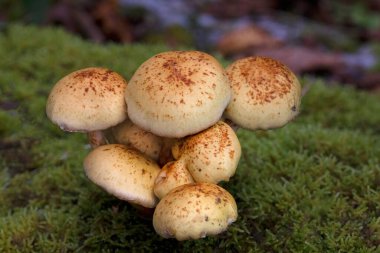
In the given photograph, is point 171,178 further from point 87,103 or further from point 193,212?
point 87,103

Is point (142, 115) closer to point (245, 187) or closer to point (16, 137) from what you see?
point (245, 187)

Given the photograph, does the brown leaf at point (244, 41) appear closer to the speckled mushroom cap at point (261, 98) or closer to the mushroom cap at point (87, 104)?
the speckled mushroom cap at point (261, 98)

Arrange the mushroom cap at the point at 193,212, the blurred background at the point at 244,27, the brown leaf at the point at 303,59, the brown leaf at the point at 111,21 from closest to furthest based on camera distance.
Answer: the mushroom cap at the point at 193,212 < the brown leaf at the point at 303,59 < the blurred background at the point at 244,27 < the brown leaf at the point at 111,21

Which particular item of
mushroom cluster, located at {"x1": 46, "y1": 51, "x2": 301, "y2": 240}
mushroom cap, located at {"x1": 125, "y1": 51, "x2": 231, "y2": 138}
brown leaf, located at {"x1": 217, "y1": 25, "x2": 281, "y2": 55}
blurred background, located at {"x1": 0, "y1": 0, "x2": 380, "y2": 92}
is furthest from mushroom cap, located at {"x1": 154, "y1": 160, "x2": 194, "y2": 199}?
brown leaf, located at {"x1": 217, "y1": 25, "x2": 281, "y2": 55}

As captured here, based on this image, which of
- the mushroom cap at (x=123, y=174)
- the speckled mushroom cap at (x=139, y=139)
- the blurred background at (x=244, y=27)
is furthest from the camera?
the blurred background at (x=244, y=27)

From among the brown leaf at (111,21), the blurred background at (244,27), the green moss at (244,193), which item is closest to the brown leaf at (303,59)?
the blurred background at (244,27)

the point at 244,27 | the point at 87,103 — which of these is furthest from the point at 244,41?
the point at 87,103

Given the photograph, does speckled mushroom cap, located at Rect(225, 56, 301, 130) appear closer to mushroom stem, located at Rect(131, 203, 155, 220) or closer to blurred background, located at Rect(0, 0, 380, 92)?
mushroom stem, located at Rect(131, 203, 155, 220)
